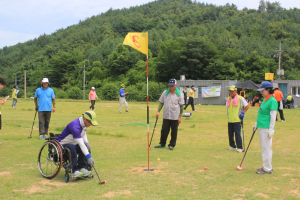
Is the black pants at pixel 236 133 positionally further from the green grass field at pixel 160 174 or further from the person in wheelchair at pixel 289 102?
the person in wheelchair at pixel 289 102

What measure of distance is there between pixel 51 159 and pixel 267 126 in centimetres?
465

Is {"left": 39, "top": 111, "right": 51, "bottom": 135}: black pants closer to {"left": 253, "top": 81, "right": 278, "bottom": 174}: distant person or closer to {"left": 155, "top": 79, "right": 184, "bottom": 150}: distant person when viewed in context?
{"left": 155, "top": 79, "right": 184, "bottom": 150}: distant person

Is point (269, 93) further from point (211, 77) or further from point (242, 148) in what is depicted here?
point (211, 77)

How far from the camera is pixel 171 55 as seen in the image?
60125 millimetres

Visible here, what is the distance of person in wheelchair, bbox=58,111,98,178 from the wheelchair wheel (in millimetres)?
188

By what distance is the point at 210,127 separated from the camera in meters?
14.8

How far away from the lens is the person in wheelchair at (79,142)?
5.79 metres

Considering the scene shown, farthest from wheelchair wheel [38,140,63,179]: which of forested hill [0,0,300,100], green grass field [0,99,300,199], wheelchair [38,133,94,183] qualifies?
forested hill [0,0,300,100]

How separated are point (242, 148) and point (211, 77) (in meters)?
48.2

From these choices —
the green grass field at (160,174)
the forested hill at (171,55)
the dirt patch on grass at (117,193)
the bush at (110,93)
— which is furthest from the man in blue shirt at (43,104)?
the bush at (110,93)

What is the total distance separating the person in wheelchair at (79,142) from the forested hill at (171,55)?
42423 millimetres

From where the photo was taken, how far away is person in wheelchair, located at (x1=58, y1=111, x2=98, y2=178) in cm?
579

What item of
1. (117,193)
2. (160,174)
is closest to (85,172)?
(117,193)

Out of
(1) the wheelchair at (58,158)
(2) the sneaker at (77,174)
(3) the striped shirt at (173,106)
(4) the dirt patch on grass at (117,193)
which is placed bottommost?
(4) the dirt patch on grass at (117,193)
